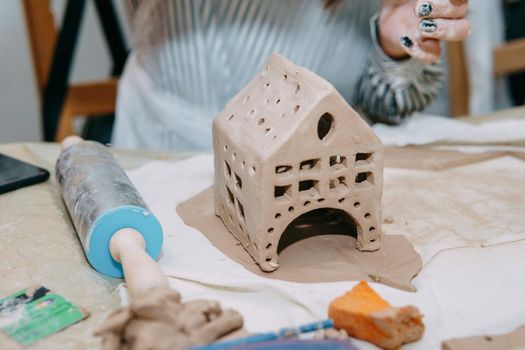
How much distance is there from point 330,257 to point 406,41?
0.42 metres

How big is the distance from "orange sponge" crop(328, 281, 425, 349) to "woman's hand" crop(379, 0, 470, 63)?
0.49 metres

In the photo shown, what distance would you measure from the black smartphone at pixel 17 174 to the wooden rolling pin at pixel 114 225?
19cm

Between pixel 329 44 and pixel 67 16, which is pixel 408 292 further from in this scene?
pixel 67 16

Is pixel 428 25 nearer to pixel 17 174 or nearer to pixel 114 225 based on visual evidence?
pixel 114 225

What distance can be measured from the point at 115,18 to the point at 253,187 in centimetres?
133

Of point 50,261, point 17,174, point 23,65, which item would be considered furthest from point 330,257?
point 23,65

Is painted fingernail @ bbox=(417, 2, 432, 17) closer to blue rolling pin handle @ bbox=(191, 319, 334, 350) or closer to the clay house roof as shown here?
the clay house roof

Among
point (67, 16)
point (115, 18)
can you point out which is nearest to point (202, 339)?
point (67, 16)

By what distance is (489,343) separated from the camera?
61 cm

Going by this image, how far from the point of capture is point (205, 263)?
79 centimetres

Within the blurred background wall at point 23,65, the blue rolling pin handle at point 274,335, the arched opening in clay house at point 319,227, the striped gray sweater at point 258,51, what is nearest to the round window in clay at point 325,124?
the arched opening in clay house at point 319,227

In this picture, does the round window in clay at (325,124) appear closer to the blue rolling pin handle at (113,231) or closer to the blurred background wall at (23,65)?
the blue rolling pin handle at (113,231)

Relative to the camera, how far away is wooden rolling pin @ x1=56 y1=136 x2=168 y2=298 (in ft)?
2.28

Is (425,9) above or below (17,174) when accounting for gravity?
above
